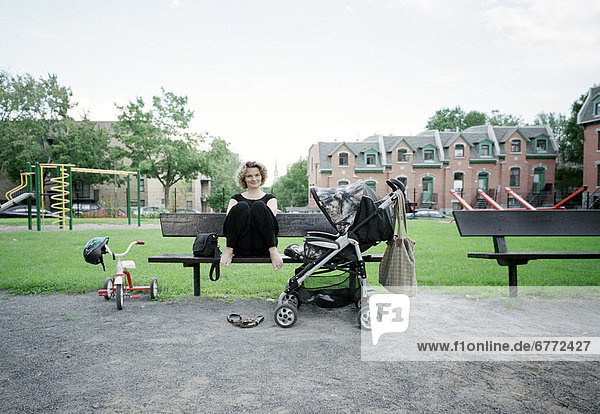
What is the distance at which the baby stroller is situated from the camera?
3818 mm

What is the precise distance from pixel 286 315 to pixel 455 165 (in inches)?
1844

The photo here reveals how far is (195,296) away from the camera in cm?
503

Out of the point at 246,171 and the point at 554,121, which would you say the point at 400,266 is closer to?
the point at 246,171

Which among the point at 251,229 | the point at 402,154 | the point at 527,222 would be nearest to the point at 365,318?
the point at 251,229

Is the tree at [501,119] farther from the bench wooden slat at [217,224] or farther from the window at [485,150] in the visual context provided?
the bench wooden slat at [217,224]

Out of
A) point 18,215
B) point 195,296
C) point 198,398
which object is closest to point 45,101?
point 18,215

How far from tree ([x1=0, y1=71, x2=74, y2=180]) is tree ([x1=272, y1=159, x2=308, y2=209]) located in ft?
95.2

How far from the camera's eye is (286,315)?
3.85m

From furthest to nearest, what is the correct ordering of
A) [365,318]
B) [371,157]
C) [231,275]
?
[371,157]
[231,275]
[365,318]

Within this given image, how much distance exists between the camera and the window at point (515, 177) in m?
46.8

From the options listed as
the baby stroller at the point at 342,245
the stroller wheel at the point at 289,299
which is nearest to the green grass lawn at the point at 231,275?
the stroller wheel at the point at 289,299

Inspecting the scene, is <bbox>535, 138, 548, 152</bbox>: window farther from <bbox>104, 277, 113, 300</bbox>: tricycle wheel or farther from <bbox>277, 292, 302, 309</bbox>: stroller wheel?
<bbox>104, 277, 113, 300</bbox>: tricycle wheel

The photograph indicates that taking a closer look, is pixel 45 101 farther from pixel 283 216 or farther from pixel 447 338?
pixel 447 338

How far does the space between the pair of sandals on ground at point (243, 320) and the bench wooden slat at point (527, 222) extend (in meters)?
2.54
